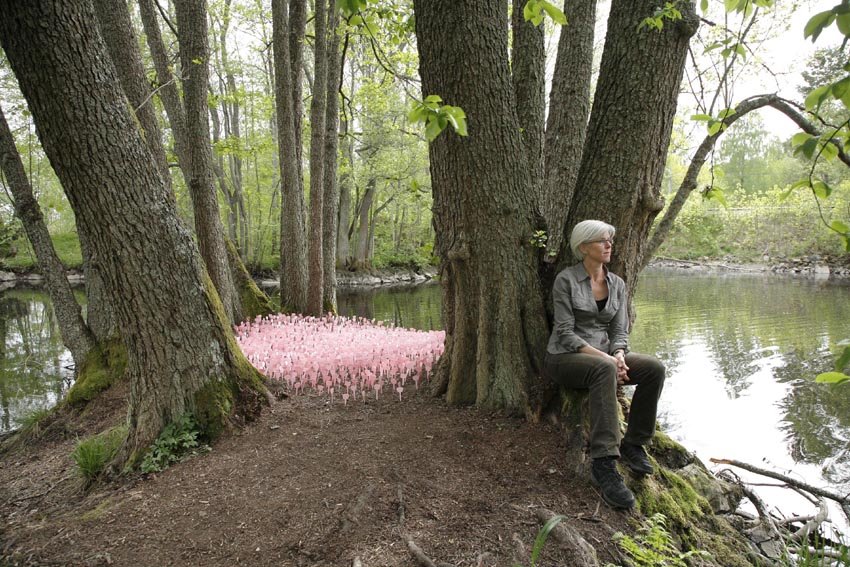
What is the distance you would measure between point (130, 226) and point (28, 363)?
893 cm

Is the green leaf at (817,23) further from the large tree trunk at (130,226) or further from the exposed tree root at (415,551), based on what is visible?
the large tree trunk at (130,226)

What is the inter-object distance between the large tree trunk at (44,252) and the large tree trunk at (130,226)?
8.53 feet

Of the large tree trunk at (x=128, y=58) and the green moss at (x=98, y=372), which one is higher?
the large tree trunk at (x=128, y=58)

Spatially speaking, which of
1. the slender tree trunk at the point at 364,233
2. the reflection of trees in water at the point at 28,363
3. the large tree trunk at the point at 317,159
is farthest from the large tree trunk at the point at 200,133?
the slender tree trunk at the point at 364,233

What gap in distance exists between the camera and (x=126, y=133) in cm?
334

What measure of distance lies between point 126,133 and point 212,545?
9.04 ft

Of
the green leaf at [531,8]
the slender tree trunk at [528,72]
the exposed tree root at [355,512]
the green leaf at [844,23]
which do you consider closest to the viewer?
the green leaf at [844,23]

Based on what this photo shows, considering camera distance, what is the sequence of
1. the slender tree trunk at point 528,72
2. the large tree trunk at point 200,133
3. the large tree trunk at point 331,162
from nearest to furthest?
the slender tree trunk at point 528,72 < the large tree trunk at point 200,133 < the large tree trunk at point 331,162

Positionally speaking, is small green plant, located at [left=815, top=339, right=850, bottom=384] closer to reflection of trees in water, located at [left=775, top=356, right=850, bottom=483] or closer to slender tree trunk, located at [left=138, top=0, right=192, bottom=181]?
reflection of trees in water, located at [left=775, top=356, right=850, bottom=483]

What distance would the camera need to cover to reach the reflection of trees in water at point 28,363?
24.2ft

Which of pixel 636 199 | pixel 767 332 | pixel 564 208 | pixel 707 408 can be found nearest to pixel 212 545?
pixel 636 199

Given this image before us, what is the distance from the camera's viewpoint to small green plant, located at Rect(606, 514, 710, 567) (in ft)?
8.09

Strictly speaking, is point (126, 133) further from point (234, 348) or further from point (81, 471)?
point (81, 471)

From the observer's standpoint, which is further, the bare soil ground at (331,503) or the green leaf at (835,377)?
the bare soil ground at (331,503)
